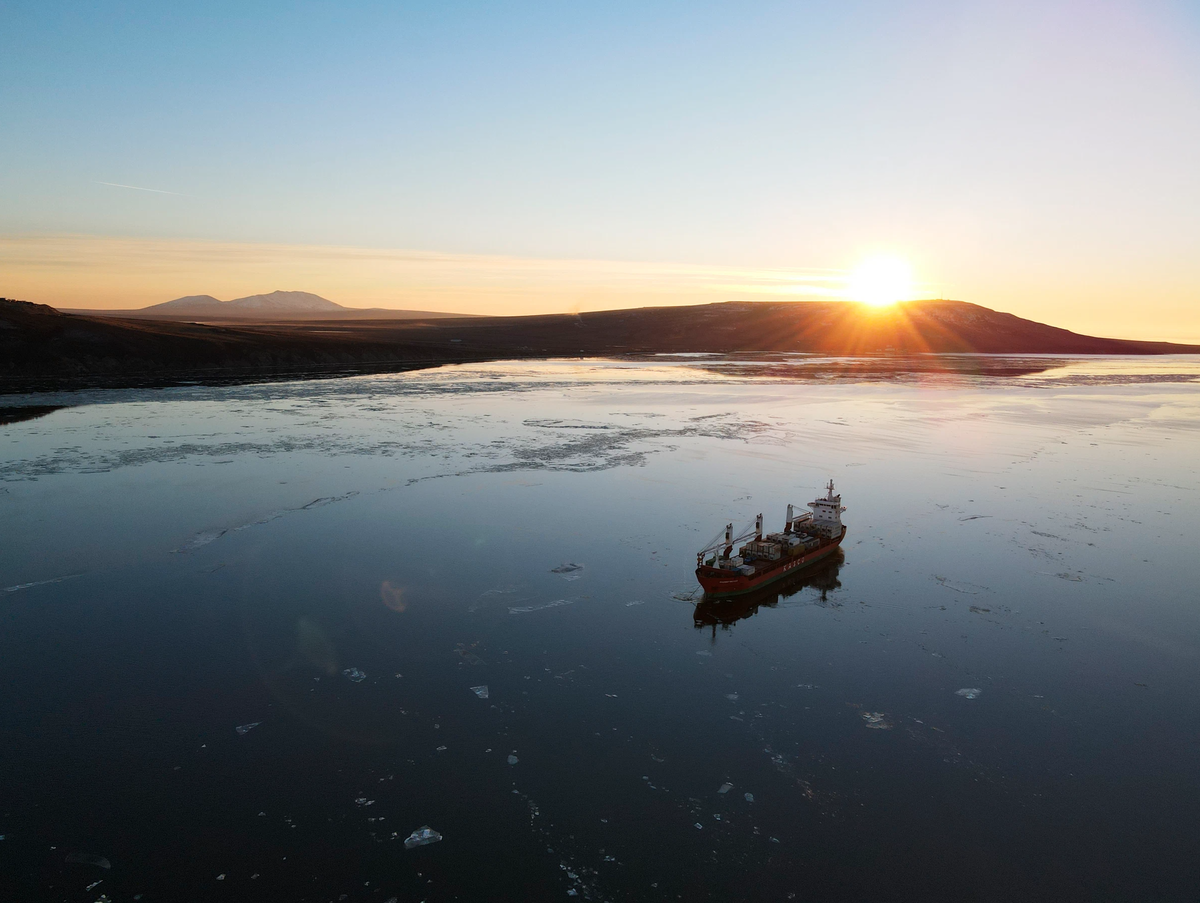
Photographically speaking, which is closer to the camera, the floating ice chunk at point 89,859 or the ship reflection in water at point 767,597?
the floating ice chunk at point 89,859

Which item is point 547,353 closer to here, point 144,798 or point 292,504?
point 292,504

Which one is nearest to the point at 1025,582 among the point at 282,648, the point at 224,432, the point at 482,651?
the point at 482,651

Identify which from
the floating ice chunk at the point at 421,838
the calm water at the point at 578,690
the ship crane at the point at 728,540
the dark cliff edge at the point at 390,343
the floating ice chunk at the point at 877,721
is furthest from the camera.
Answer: the dark cliff edge at the point at 390,343

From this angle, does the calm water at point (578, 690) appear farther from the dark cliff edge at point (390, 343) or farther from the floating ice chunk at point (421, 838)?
the dark cliff edge at point (390, 343)

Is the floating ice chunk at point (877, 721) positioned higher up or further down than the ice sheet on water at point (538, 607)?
further down

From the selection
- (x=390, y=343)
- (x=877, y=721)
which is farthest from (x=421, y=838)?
(x=390, y=343)

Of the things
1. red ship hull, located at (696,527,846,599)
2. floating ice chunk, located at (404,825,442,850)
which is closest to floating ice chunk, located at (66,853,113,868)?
floating ice chunk, located at (404,825,442,850)

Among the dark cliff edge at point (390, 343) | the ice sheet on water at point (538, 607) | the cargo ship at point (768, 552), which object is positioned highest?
the dark cliff edge at point (390, 343)

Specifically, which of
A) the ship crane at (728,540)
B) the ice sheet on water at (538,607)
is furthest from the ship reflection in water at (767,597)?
the ice sheet on water at (538,607)

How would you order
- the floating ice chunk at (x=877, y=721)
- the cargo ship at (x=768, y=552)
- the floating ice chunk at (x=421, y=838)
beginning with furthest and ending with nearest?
the cargo ship at (x=768, y=552)
the floating ice chunk at (x=877, y=721)
the floating ice chunk at (x=421, y=838)
